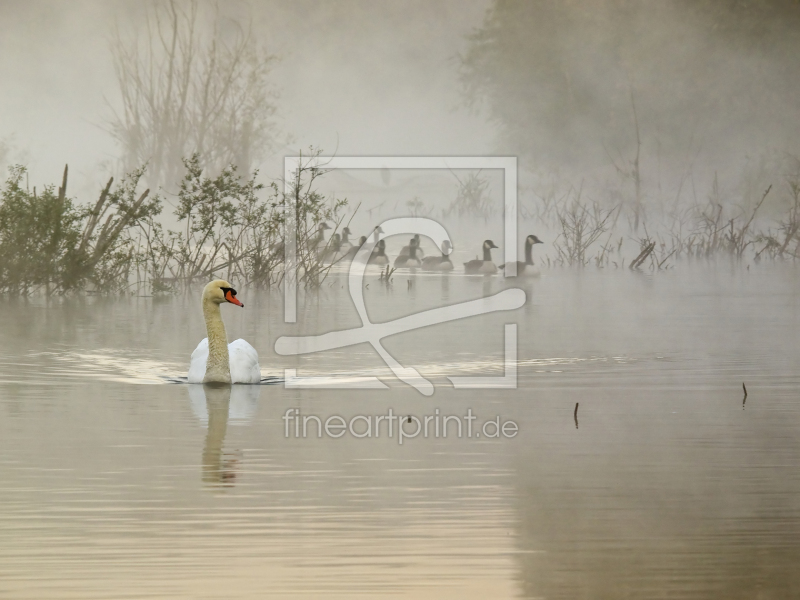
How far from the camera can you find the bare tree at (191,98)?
33500mm

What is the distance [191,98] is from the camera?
35.6 m

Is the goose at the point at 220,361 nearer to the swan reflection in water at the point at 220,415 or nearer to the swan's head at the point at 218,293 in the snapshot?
the swan reflection in water at the point at 220,415

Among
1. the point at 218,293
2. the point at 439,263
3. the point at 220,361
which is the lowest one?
the point at 220,361

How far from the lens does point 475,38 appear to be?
38031 millimetres

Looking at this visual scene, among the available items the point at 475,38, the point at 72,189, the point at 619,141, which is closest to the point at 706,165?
the point at 619,141

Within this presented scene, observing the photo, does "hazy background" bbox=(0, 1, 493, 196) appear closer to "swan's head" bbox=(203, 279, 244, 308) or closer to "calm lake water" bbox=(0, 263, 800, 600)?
"calm lake water" bbox=(0, 263, 800, 600)

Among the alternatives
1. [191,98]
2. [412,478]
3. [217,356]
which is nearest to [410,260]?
[217,356]

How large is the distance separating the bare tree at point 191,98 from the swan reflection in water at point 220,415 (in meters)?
23.8

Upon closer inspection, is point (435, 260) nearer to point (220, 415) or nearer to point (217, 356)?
point (217, 356)

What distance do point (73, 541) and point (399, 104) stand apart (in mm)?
36637

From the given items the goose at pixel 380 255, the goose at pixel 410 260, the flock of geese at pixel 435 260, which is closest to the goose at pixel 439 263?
the flock of geese at pixel 435 260

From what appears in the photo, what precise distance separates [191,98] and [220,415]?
28795mm

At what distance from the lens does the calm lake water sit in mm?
4371

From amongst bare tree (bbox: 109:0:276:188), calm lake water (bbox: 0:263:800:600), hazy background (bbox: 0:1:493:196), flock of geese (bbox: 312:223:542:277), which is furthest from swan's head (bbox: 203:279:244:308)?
hazy background (bbox: 0:1:493:196)
